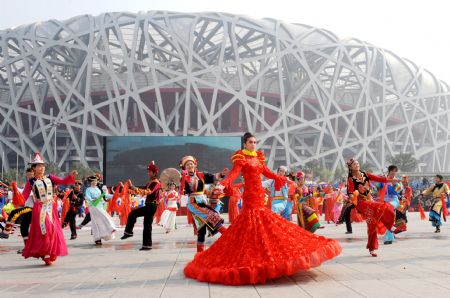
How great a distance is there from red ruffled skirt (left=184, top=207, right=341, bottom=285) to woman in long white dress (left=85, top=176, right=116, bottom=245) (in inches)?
241

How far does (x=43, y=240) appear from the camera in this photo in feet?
27.6

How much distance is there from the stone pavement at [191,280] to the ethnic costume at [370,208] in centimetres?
45

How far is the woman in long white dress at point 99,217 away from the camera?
1248cm

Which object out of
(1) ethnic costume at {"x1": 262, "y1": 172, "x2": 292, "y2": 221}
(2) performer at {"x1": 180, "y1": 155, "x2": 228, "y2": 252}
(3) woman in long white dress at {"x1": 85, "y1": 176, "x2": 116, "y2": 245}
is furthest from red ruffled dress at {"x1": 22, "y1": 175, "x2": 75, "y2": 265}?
(1) ethnic costume at {"x1": 262, "y1": 172, "x2": 292, "y2": 221}

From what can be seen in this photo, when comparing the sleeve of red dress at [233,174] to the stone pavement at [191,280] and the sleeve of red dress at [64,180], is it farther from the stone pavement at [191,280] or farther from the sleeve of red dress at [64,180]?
the sleeve of red dress at [64,180]

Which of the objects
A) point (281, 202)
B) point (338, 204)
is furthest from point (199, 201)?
point (338, 204)

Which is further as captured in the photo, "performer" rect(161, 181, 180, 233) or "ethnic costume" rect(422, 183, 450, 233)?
"performer" rect(161, 181, 180, 233)

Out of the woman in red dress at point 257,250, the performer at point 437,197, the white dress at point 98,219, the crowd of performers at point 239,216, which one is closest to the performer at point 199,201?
the crowd of performers at point 239,216

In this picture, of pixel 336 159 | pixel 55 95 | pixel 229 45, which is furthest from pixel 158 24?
pixel 336 159

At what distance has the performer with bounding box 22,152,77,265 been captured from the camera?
27.6ft

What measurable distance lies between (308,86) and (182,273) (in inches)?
2629

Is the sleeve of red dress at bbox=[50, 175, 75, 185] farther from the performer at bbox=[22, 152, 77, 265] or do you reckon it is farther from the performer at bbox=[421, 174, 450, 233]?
the performer at bbox=[421, 174, 450, 233]

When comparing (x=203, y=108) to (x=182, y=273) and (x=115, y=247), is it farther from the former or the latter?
(x=182, y=273)

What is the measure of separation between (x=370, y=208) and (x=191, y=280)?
3938mm
